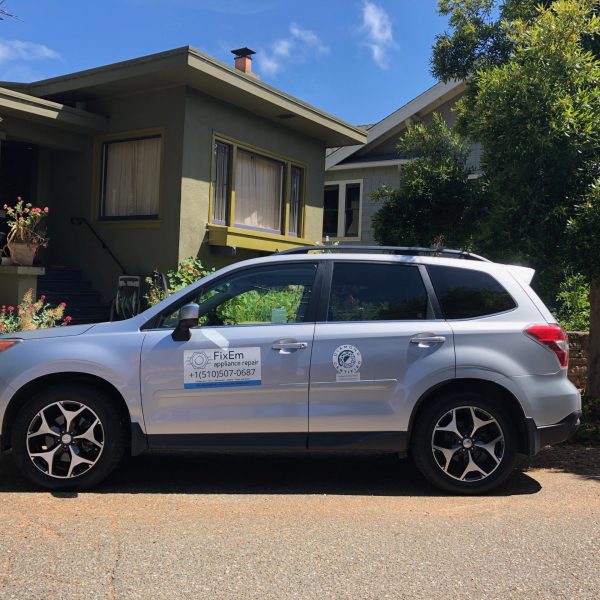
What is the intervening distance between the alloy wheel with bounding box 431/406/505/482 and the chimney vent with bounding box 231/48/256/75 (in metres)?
10.00

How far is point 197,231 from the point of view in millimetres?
10797

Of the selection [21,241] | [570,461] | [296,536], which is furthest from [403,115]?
[296,536]

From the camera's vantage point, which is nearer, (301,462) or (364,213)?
(301,462)

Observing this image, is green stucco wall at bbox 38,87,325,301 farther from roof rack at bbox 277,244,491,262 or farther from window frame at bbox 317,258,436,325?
→ window frame at bbox 317,258,436,325

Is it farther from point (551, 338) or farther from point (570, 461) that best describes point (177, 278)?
point (551, 338)

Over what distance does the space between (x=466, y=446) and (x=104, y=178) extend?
8.76 meters

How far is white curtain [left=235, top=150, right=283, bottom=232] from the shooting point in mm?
11938

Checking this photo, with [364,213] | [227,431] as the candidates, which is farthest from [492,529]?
[364,213]

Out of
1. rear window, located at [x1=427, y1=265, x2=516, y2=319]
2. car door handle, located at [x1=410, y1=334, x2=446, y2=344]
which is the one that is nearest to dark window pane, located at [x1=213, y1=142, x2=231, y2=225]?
rear window, located at [x1=427, y1=265, x2=516, y2=319]

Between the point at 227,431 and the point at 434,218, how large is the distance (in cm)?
453

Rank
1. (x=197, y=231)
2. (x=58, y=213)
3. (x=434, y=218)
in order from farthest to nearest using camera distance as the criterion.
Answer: (x=58, y=213) < (x=197, y=231) < (x=434, y=218)

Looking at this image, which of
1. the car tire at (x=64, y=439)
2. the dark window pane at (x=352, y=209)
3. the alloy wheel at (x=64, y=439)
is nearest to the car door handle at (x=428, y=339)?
the car tire at (x=64, y=439)

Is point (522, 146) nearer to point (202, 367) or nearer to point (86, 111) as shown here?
point (202, 367)

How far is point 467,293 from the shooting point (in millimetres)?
5023
